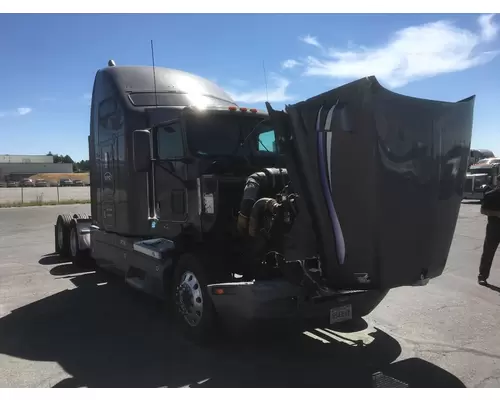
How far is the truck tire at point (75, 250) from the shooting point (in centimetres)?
928

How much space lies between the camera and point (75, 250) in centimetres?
947

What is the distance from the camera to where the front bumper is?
4.13 meters

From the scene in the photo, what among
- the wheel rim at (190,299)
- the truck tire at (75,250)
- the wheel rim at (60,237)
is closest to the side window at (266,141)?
the wheel rim at (190,299)

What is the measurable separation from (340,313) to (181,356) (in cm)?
162

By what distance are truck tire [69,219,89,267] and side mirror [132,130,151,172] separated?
14.7ft

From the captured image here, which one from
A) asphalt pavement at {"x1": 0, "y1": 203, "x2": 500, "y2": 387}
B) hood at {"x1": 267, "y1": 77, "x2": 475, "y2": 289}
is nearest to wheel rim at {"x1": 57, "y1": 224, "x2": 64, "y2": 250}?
asphalt pavement at {"x1": 0, "y1": 203, "x2": 500, "y2": 387}

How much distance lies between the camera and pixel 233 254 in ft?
16.4

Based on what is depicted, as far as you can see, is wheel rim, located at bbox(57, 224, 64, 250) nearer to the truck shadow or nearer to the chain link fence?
the truck shadow

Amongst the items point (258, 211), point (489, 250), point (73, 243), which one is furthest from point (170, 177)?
point (489, 250)

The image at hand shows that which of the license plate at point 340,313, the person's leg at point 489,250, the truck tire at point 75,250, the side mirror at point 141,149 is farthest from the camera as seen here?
the truck tire at point 75,250

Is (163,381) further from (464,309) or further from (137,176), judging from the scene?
(464,309)

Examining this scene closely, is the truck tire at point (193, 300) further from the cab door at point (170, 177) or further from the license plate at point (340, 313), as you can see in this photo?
the license plate at point (340, 313)

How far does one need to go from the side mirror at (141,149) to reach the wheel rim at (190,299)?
142 cm
